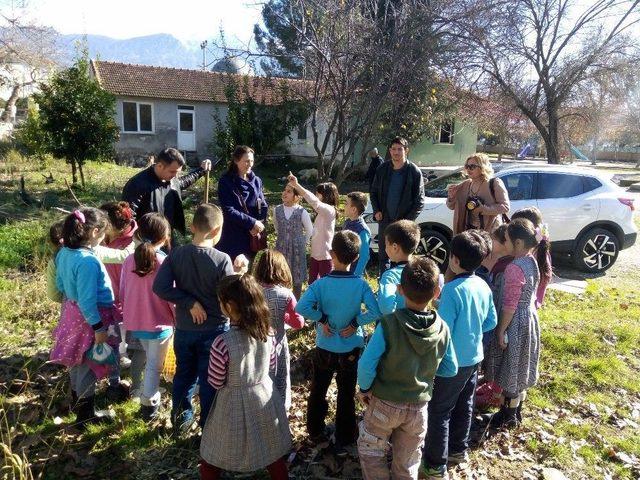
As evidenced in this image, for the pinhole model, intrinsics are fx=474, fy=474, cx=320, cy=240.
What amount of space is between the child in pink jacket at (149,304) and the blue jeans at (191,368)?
0.28 m

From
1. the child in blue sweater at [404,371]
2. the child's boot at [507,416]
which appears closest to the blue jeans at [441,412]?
the child in blue sweater at [404,371]

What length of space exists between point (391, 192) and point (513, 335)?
7.88 feet

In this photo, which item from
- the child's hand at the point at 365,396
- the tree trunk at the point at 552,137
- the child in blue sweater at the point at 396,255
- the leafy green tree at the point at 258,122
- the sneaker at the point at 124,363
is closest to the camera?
the child's hand at the point at 365,396

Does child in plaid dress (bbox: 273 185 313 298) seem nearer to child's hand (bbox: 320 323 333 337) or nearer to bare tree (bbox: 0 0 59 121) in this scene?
child's hand (bbox: 320 323 333 337)

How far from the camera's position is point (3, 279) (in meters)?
5.96

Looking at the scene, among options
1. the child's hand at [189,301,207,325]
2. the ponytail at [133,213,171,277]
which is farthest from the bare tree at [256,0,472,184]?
the child's hand at [189,301,207,325]

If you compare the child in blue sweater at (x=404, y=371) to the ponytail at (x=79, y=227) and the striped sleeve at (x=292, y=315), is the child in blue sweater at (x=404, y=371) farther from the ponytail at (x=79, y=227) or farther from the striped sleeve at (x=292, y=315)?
the ponytail at (x=79, y=227)

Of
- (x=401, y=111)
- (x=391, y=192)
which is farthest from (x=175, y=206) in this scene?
(x=401, y=111)

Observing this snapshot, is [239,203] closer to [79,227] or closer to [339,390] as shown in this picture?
[79,227]

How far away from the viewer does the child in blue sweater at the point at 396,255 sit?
9.61 feet

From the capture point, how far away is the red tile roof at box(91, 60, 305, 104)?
2291 cm

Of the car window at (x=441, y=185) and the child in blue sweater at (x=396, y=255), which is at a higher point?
the car window at (x=441, y=185)

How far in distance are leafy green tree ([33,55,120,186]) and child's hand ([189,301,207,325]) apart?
11.0 metres

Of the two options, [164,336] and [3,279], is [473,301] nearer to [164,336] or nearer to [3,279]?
[164,336]
